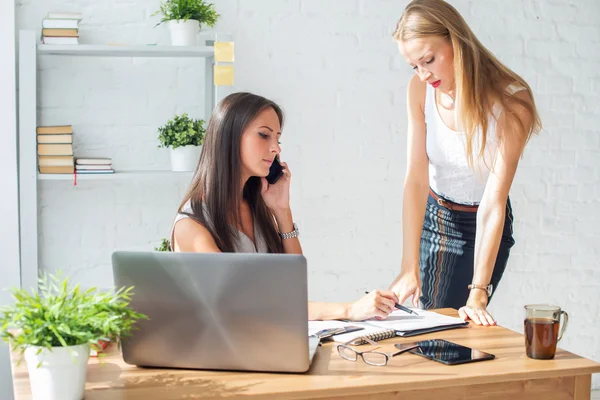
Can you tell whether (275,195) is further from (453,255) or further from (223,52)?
(223,52)

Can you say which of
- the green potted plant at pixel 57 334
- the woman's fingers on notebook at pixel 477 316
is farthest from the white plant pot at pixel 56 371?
the woman's fingers on notebook at pixel 477 316

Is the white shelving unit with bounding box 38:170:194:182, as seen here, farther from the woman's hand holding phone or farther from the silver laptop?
the silver laptop

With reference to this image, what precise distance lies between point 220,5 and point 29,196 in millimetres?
1063

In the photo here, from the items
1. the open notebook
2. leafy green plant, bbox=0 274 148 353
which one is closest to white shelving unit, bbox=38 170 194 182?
the open notebook

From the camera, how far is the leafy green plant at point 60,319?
1.17m

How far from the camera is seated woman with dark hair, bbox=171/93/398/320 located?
A: 1952 millimetres

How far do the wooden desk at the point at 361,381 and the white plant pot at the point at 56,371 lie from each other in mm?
60

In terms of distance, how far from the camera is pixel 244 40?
10.0 ft

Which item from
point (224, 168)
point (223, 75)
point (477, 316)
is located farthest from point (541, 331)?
point (223, 75)

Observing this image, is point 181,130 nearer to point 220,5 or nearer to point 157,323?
point 220,5

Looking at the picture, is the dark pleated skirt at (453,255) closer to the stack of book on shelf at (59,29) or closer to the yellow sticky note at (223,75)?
the yellow sticky note at (223,75)

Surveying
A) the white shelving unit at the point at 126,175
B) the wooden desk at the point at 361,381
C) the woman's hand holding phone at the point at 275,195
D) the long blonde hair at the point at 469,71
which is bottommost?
the wooden desk at the point at 361,381

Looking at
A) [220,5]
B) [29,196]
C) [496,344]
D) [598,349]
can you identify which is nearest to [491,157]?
[496,344]

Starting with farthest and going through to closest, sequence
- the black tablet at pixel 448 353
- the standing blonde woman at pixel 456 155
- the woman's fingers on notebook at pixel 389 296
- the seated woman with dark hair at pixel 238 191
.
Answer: the standing blonde woman at pixel 456 155
the seated woman with dark hair at pixel 238 191
the woman's fingers on notebook at pixel 389 296
the black tablet at pixel 448 353
